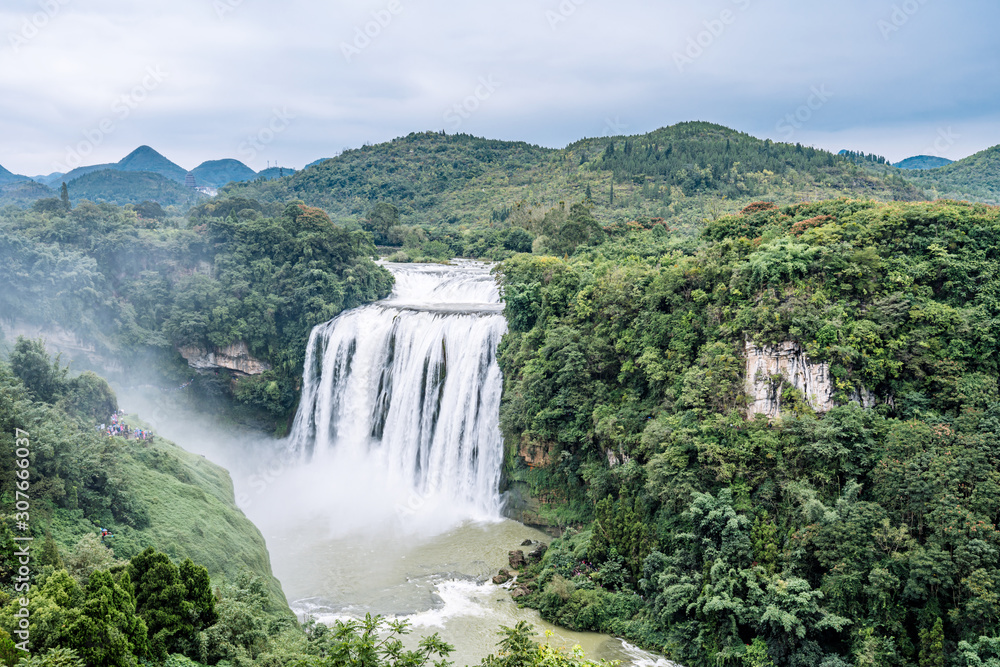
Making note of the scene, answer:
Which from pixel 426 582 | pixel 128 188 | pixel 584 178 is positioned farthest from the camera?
pixel 128 188

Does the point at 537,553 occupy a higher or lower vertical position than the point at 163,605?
lower

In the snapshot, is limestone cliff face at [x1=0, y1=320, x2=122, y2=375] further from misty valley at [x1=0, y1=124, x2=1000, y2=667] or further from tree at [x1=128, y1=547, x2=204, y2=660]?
tree at [x1=128, y1=547, x2=204, y2=660]

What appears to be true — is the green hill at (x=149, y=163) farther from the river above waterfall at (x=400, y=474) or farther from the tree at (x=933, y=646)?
the tree at (x=933, y=646)

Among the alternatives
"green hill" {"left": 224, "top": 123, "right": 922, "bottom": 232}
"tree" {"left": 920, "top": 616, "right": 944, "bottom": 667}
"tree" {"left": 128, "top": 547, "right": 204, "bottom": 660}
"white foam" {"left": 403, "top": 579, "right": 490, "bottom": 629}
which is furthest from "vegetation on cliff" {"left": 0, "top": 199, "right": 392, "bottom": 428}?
"tree" {"left": 920, "top": 616, "right": 944, "bottom": 667}

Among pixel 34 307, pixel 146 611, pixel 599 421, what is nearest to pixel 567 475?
pixel 599 421

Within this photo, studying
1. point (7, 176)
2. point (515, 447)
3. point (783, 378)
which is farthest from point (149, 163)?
point (783, 378)

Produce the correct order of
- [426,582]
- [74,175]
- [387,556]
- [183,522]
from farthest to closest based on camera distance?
[74,175] → [387,556] → [426,582] → [183,522]

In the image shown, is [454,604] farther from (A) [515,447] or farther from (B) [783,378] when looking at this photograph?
(B) [783,378]
